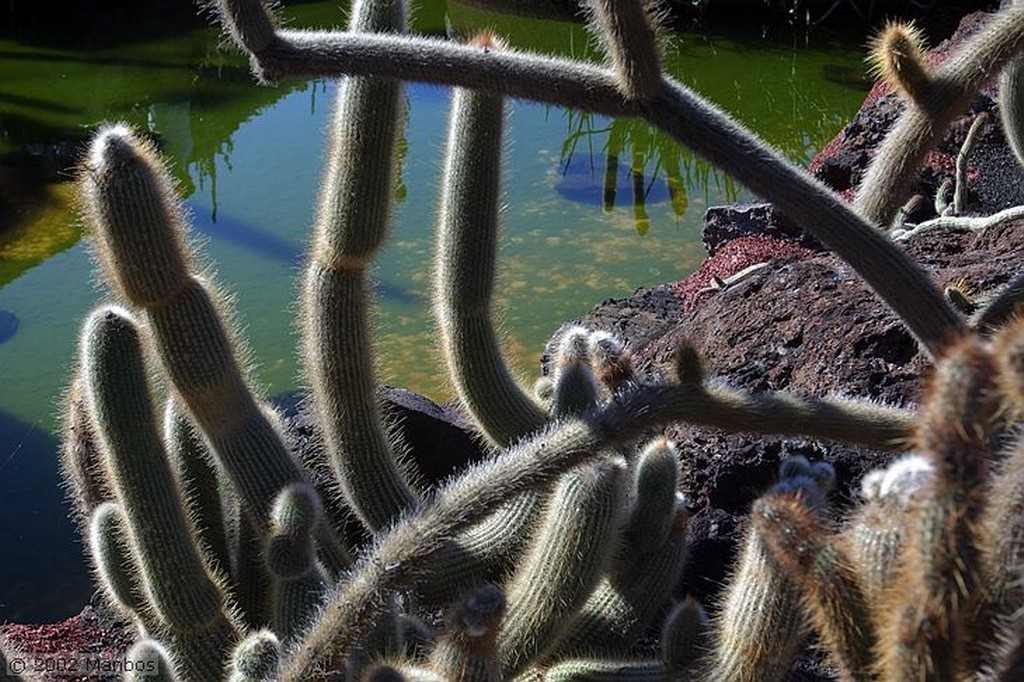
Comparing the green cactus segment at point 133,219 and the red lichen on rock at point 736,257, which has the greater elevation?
the green cactus segment at point 133,219

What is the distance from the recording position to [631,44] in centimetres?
156

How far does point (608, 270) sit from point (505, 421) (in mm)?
2619

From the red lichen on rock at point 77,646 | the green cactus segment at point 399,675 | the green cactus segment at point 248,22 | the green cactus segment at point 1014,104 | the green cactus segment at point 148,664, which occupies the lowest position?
the red lichen on rock at point 77,646

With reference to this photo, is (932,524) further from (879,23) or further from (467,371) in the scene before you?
(879,23)

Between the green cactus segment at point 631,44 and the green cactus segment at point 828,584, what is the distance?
25.0 inches

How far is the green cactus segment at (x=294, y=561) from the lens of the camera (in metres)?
1.85

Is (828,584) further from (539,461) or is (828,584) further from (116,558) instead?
(116,558)

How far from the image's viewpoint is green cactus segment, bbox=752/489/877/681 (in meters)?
1.12

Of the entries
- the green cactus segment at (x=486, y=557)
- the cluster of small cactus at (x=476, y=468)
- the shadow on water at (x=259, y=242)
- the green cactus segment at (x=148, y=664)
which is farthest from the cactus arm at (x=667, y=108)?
the shadow on water at (x=259, y=242)

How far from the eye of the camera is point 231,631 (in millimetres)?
2061

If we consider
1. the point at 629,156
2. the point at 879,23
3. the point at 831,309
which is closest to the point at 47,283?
the point at 629,156

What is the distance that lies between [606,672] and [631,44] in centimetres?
88

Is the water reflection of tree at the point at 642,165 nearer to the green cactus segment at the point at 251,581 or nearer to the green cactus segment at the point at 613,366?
the green cactus segment at the point at 251,581

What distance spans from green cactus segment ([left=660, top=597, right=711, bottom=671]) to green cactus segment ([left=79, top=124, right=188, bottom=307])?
897 millimetres
